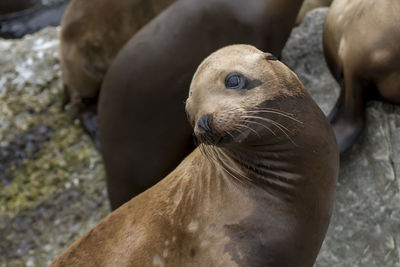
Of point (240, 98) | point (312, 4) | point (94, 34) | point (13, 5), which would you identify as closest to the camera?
point (240, 98)

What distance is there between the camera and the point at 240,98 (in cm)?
244

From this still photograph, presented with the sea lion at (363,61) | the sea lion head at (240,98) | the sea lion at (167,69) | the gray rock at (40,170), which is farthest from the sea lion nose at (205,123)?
the gray rock at (40,170)

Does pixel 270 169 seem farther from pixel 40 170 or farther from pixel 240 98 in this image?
pixel 40 170

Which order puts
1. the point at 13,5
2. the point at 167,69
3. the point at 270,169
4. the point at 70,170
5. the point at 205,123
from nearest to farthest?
the point at 205,123
the point at 270,169
the point at 167,69
the point at 70,170
the point at 13,5

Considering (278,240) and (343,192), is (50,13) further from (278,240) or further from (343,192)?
(278,240)

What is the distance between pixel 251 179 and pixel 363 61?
4.26 feet

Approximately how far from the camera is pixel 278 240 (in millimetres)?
2549

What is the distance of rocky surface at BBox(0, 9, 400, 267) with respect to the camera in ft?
11.3

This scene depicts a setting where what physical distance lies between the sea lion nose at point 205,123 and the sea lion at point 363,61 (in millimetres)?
1429

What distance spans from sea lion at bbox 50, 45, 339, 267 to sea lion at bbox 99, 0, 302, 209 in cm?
157

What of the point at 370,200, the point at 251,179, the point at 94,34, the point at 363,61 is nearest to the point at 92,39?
the point at 94,34

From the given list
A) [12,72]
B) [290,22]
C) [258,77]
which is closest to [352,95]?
[290,22]

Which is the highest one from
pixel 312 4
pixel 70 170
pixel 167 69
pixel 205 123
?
pixel 205 123

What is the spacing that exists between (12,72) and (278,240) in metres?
3.84
